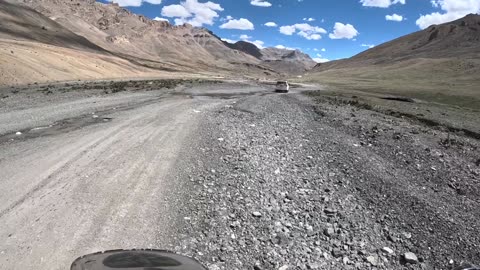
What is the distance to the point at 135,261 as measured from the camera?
4469 millimetres

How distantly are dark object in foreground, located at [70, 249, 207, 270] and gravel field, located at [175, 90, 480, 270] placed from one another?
1.58m

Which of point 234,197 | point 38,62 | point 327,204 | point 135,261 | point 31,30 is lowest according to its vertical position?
point 327,204

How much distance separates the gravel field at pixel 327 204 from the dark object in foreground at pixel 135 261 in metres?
1.58

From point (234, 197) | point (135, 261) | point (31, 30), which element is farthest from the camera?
point (31, 30)

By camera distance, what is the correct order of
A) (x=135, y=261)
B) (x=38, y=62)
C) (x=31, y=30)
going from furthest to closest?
1. (x=31, y=30)
2. (x=38, y=62)
3. (x=135, y=261)

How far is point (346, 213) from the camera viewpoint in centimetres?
848

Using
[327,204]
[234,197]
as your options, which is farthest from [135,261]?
[327,204]

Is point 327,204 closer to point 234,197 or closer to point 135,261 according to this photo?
point 234,197

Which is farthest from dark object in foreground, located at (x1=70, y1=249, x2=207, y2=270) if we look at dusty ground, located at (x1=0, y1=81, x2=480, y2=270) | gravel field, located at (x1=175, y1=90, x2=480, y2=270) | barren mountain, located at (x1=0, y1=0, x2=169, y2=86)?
barren mountain, located at (x1=0, y1=0, x2=169, y2=86)

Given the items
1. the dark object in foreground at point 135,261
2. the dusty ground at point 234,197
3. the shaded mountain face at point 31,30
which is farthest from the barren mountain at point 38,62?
the dark object in foreground at point 135,261

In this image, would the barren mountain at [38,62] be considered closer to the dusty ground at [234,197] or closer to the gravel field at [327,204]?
the dusty ground at [234,197]

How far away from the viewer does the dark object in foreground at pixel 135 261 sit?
4309 millimetres

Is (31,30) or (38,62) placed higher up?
(31,30)

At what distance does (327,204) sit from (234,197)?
A: 204 cm
